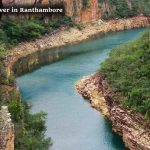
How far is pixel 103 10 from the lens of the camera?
8162cm

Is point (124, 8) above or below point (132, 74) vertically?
below

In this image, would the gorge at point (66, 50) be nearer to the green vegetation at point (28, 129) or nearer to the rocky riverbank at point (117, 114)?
the rocky riverbank at point (117, 114)

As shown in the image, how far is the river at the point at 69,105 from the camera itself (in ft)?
104

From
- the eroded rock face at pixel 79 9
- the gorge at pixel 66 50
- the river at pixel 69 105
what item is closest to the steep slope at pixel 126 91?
the river at pixel 69 105

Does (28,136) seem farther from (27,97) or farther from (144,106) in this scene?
(27,97)

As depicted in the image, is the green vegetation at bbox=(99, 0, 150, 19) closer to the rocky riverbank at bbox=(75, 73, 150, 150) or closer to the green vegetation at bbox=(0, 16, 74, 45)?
the green vegetation at bbox=(0, 16, 74, 45)

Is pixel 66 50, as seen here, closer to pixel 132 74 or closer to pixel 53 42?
pixel 53 42

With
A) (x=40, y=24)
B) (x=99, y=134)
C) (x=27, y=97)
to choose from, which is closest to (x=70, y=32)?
(x=40, y=24)

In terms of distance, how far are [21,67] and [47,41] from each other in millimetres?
12517

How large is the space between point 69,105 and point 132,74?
5.40 meters

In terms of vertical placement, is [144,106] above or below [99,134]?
above

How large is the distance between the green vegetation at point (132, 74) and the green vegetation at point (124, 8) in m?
38.4

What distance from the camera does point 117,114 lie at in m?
33.4

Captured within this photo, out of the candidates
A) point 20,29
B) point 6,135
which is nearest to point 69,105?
point 6,135
